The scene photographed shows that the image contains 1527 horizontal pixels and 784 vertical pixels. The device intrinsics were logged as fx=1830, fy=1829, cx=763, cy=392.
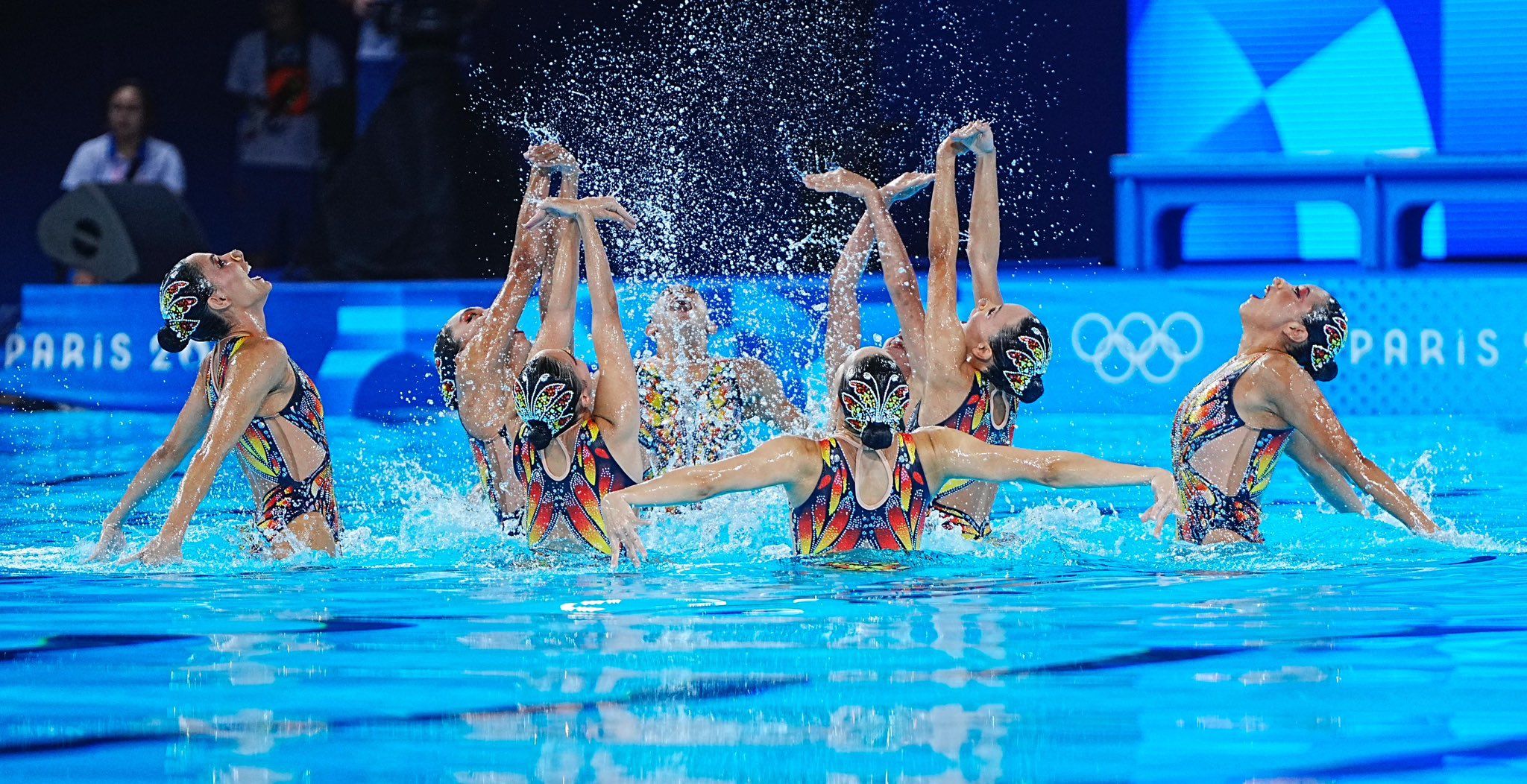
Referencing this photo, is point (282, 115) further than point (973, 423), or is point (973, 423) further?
point (282, 115)

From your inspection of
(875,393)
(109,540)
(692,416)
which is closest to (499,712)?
(875,393)

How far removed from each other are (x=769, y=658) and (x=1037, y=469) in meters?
1.16

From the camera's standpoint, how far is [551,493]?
565cm

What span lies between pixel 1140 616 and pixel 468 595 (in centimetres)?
185

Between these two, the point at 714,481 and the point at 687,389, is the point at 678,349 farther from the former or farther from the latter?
the point at 714,481

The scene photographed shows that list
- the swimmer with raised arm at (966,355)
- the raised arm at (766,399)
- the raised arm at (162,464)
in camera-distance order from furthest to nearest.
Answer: the raised arm at (766,399)
the swimmer with raised arm at (966,355)
the raised arm at (162,464)

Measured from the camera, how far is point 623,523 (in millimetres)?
4770

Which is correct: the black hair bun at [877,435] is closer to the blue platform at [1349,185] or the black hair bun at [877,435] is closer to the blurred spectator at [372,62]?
the blue platform at [1349,185]

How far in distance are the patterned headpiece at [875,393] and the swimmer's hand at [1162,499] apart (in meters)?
0.72

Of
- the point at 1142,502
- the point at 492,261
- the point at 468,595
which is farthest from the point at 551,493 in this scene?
the point at 492,261

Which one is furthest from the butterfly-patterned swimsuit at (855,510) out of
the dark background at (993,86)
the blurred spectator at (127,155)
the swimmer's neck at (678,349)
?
the blurred spectator at (127,155)

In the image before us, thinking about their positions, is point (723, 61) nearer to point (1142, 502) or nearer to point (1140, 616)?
point (1142, 502)

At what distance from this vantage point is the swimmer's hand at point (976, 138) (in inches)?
247

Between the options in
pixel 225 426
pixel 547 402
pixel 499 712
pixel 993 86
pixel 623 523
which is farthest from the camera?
pixel 993 86
